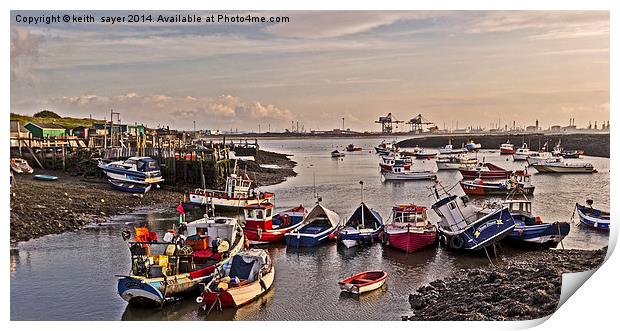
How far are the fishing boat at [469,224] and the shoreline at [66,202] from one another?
5999 mm

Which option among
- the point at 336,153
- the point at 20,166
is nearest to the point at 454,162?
the point at 336,153

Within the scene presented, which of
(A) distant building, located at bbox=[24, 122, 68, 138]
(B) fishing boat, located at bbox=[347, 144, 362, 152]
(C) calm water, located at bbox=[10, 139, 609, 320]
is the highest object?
(A) distant building, located at bbox=[24, 122, 68, 138]

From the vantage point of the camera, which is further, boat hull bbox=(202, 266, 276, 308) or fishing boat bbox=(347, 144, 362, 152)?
fishing boat bbox=(347, 144, 362, 152)

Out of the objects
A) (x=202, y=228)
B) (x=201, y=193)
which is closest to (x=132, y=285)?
(x=202, y=228)

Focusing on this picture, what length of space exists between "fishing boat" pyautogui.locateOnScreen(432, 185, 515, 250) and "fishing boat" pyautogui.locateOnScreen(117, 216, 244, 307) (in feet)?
10.4

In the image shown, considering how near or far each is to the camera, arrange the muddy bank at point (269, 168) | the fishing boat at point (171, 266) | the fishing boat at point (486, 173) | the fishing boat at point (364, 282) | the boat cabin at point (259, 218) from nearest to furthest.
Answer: the fishing boat at point (171, 266) < the fishing boat at point (364, 282) < the boat cabin at point (259, 218) < the muddy bank at point (269, 168) < the fishing boat at point (486, 173)

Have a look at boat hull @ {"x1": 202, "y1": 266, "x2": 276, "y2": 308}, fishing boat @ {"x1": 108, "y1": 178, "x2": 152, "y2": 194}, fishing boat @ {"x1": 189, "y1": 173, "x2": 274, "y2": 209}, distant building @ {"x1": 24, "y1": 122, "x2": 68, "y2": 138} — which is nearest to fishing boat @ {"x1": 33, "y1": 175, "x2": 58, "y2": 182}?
distant building @ {"x1": 24, "y1": 122, "x2": 68, "y2": 138}

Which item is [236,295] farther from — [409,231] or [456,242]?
[456,242]

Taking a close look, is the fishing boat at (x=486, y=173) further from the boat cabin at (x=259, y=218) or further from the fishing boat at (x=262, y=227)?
the boat cabin at (x=259, y=218)

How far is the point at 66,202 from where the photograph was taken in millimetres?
11742

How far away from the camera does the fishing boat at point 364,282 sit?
7.35 meters

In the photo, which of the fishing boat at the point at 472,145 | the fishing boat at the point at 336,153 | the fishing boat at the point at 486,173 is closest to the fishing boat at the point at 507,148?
the fishing boat at the point at 472,145

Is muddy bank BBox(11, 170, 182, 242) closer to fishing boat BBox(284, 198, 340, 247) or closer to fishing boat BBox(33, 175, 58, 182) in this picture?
fishing boat BBox(33, 175, 58, 182)

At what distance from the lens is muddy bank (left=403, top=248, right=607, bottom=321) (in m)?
6.42
